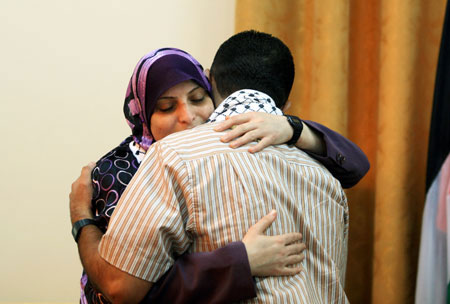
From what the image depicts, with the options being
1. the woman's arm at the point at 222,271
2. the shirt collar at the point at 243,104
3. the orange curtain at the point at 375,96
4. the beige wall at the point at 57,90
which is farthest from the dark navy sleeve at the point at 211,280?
the beige wall at the point at 57,90

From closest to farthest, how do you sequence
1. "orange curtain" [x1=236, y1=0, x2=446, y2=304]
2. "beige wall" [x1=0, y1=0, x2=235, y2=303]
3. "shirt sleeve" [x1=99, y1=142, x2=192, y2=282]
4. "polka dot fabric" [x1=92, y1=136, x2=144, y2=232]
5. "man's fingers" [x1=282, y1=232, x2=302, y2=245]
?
"shirt sleeve" [x1=99, y1=142, x2=192, y2=282] → "man's fingers" [x1=282, y1=232, x2=302, y2=245] → "polka dot fabric" [x1=92, y1=136, x2=144, y2=232] → "orange curtain" [x1=236, y1=0, x2=446, y2=304] → "beige wall" [x1=0, y1=0, x2=235, y2=303]

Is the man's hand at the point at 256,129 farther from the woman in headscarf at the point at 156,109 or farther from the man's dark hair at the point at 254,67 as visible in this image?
the woman in headscarf at the point at 156,109

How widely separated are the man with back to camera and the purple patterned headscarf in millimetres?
238

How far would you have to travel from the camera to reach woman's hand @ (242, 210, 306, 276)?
3.26ft

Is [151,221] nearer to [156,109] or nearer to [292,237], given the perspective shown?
[292,237]

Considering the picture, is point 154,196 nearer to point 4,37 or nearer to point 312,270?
point 312,270

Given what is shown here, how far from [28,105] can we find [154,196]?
1.48m

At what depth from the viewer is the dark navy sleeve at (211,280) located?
970 millimetres

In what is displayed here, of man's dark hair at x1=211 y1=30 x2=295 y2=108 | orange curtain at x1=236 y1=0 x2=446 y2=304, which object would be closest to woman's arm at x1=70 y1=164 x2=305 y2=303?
man's dark hair at x1=211 y1=30 x2=295 y2=108

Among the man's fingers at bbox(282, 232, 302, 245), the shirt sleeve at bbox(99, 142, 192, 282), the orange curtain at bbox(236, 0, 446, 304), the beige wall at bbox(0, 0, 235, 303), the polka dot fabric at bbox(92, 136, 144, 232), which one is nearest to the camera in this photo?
the shirt sleeve at bbox(99, 142, 192, 282)

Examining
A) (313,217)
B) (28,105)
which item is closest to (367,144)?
(313,217)

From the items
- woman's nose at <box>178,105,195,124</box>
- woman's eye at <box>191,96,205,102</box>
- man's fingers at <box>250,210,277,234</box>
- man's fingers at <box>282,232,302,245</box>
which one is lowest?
man's fingers at <box>282,232,302,245</box>

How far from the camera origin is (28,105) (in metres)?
2.20

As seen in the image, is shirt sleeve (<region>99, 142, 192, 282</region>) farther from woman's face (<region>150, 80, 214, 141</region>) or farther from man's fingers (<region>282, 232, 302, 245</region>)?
woman's face (<region>150, 80, 214, 141</region>)
